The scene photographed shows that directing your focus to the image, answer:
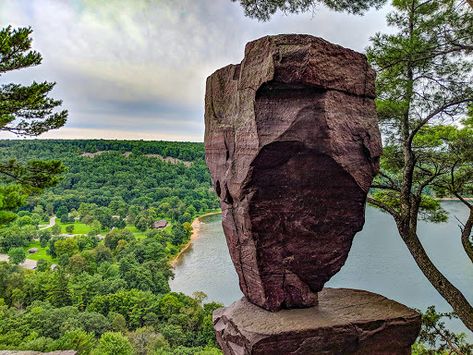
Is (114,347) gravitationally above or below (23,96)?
below

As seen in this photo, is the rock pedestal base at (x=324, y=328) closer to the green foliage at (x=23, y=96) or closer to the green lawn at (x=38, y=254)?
the green foliage at (x=23, y=96)

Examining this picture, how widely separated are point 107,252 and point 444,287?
16501 millimetres

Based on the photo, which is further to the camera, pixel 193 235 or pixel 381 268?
pixel 193 235

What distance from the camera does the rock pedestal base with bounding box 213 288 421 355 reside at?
2270 millimetres

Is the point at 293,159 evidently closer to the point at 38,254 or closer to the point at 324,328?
the point at 324,328

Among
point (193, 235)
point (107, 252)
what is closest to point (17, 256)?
point (107, 252)

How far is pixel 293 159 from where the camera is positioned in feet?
7.41

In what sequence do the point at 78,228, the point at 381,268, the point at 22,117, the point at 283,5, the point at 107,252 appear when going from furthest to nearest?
the point at 78,228 < the point at 107,252 < the point at 381,268 < the point at 22,117 < the point at 283,5

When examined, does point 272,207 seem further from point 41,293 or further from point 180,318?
point 41,293

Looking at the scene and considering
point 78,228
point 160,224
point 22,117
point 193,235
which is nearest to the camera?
A: point 22,117

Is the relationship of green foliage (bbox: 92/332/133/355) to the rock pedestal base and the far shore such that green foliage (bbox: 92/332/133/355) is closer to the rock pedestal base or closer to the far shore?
the rock pedestal base

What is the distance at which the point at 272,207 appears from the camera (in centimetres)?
236

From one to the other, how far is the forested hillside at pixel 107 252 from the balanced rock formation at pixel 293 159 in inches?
225

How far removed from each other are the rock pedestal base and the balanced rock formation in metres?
0.12
